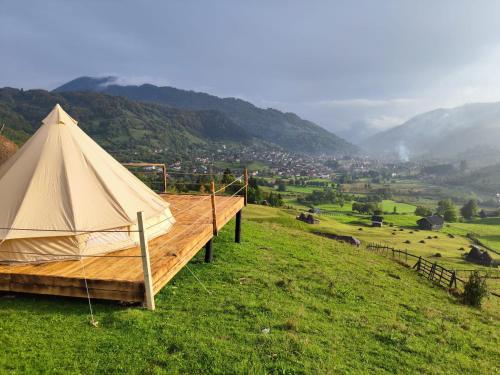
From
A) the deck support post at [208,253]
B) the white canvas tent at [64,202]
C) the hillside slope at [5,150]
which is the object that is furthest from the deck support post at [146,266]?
the hillside slope at [5,150]

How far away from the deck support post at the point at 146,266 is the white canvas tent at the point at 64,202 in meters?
1.55

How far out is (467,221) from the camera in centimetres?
11106

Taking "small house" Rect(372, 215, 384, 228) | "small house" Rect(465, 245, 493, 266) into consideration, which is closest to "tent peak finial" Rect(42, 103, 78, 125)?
"small house" Rect(465, 245, 493, 266)

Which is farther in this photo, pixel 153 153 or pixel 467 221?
pixel 153 153

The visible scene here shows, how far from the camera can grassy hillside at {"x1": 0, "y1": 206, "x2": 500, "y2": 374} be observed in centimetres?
566

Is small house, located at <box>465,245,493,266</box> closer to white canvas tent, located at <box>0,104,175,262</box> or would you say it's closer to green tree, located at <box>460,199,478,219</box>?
white canvas tent, located at <box>0,104,175,262</box>

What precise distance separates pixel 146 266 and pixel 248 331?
273 cm

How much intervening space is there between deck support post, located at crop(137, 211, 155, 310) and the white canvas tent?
1547 mm

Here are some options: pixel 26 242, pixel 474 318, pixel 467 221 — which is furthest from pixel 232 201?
pixel 467 221

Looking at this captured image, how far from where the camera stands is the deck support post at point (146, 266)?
20.1 feet

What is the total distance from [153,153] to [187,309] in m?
187

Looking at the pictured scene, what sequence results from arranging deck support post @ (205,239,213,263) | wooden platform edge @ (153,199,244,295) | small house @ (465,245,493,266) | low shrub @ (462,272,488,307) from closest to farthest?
wooden platform edge @ (153,199,244,295)
deck support post @ (205,239,213,263)
low shrub @ (462,272,488,307)
small house @ (465,245,493,266)

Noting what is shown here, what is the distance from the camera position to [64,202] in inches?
324

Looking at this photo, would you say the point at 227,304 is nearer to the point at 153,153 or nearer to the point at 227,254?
the point at 227,254
